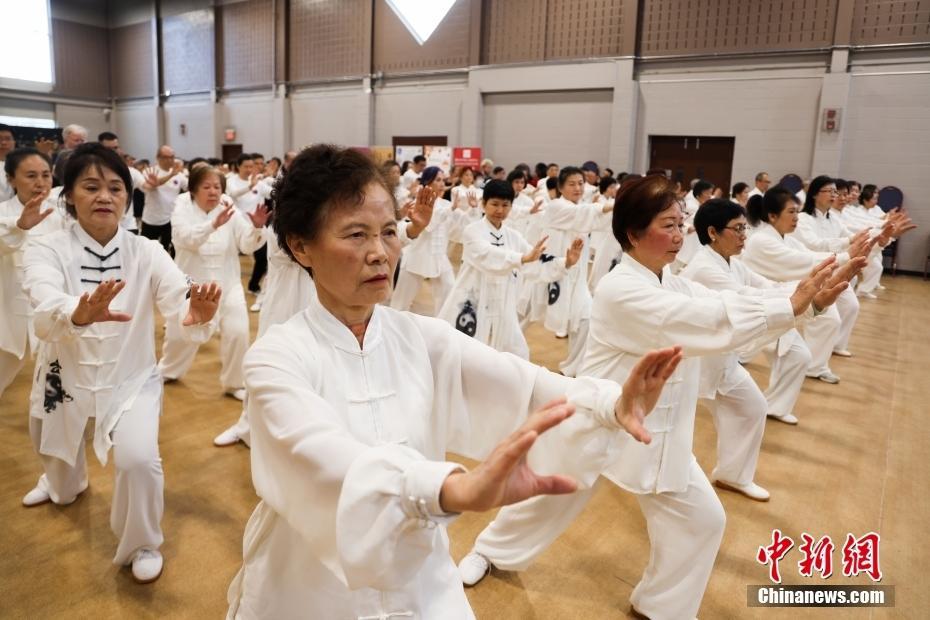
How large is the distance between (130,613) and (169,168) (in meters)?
7.49

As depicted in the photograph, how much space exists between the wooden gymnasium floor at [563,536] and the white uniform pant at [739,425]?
163 mm

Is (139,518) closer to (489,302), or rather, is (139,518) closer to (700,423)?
(489,302)

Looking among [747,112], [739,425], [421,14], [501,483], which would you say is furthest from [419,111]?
[501,483]

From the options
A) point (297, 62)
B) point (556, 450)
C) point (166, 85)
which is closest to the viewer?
point (556, 450)

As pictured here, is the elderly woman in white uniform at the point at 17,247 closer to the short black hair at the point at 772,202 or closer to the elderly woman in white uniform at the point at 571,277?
the elderly woman in white uniform at the point at 571,277

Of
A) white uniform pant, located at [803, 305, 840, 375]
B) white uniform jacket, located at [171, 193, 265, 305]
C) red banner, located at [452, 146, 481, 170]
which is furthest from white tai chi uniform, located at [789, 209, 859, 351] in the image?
red banner, located at [452, 146, 481, 170]

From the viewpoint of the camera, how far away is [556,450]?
60.0 inches

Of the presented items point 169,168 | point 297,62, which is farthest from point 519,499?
point 297,62

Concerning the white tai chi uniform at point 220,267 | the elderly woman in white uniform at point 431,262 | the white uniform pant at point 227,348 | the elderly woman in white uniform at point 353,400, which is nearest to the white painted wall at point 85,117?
the elderly woman in white uniform at point 431,262

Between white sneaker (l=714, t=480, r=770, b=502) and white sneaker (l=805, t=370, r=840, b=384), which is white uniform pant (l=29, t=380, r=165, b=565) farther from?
white sneaker (l=805, t=370, r=840, b=384)

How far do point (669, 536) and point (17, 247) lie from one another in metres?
4.08

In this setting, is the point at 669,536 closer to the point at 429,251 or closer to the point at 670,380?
the point at 670,380

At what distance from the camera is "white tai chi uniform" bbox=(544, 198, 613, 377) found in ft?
18.2
